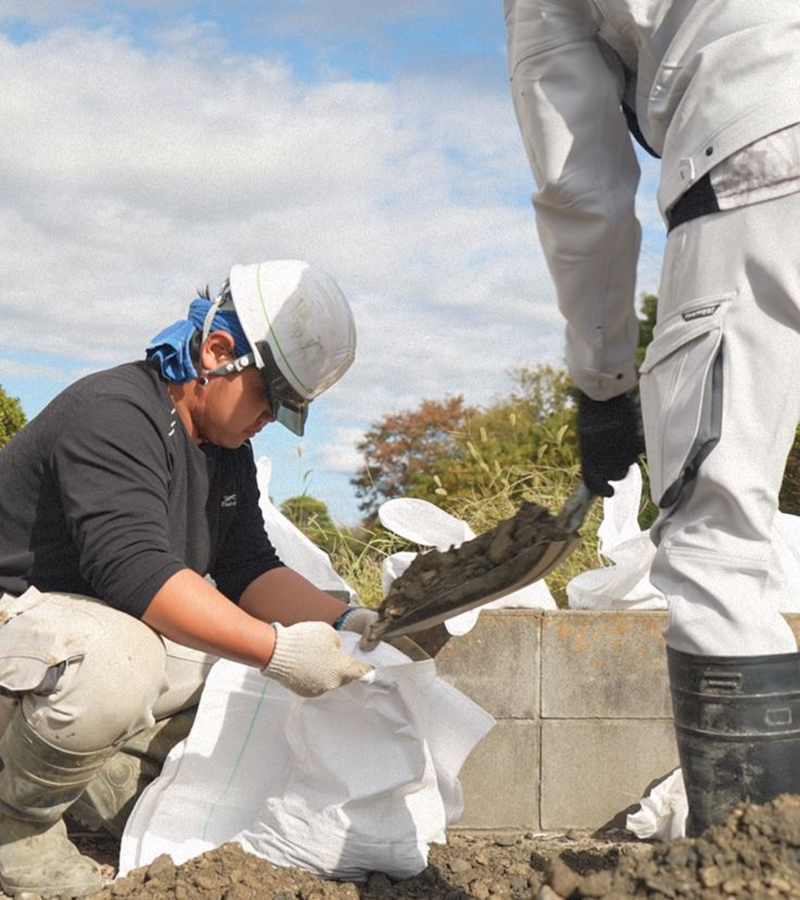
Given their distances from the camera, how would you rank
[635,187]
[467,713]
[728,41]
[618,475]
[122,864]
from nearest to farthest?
1. [728,41]
2. [635,187]
3. [618,475]
4. [122,864]
5. [467,713]

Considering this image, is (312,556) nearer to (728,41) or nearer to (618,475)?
(618,475)

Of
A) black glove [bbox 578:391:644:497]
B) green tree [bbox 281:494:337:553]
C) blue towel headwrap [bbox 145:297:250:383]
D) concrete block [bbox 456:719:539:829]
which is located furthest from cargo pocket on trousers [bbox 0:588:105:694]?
green tree [bbox 281:494:337:553]

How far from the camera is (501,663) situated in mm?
3627

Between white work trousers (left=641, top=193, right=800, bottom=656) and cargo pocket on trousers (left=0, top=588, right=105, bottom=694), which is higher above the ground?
white work trousers (left=641, top=193, right=800, bottom=656)

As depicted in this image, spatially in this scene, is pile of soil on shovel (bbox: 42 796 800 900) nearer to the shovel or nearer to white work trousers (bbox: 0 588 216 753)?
white work trousers (bbox: 0 588 216 753)

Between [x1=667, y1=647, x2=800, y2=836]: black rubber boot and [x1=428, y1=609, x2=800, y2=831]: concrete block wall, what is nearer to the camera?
[x1=667, y1=647, x2=800, y2=836]: black rubber boot

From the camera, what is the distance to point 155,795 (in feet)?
9.75

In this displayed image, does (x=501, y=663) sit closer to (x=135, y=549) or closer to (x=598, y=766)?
(x=598, y=766)

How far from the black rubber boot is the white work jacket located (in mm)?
781

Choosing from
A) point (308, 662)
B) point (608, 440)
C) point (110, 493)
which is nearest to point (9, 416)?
point (110, 493)

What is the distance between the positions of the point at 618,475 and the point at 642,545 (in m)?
1.22

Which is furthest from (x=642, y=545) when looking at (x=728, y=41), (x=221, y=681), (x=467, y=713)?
(x=728, y=41)

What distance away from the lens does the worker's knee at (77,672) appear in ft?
8.82

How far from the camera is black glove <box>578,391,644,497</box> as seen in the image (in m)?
2.58
